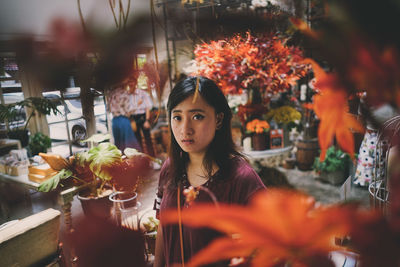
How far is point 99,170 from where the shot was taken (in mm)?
1004

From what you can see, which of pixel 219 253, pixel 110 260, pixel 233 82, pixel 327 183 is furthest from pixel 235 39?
pixel 327 183

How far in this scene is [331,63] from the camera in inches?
11.0

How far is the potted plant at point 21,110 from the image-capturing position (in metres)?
0.75

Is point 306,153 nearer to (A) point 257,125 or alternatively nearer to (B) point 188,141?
(A) point 257,125

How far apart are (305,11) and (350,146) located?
35 cm

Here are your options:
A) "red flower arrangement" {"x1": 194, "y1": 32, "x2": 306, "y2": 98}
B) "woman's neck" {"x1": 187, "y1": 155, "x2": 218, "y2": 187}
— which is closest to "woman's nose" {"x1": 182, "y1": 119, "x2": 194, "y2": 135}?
"woman's neck" {"x1": 187, "y1": 155, "x2": 218, "y2": 187}

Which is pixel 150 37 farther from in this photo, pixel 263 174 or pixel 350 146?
pixel 263 174

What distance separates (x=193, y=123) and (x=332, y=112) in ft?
1.56

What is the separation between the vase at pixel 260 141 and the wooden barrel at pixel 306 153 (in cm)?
183

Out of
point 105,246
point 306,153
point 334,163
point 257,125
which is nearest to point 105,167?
point 105,246

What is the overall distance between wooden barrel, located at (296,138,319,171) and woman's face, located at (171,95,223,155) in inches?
142

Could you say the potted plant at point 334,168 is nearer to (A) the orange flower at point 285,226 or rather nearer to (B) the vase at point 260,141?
(B) the vase at point 260,141

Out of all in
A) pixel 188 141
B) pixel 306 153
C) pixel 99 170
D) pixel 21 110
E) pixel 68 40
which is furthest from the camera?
pixel 306 153

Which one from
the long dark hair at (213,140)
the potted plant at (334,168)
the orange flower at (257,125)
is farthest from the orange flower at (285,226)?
the potted plant at (334,168)
